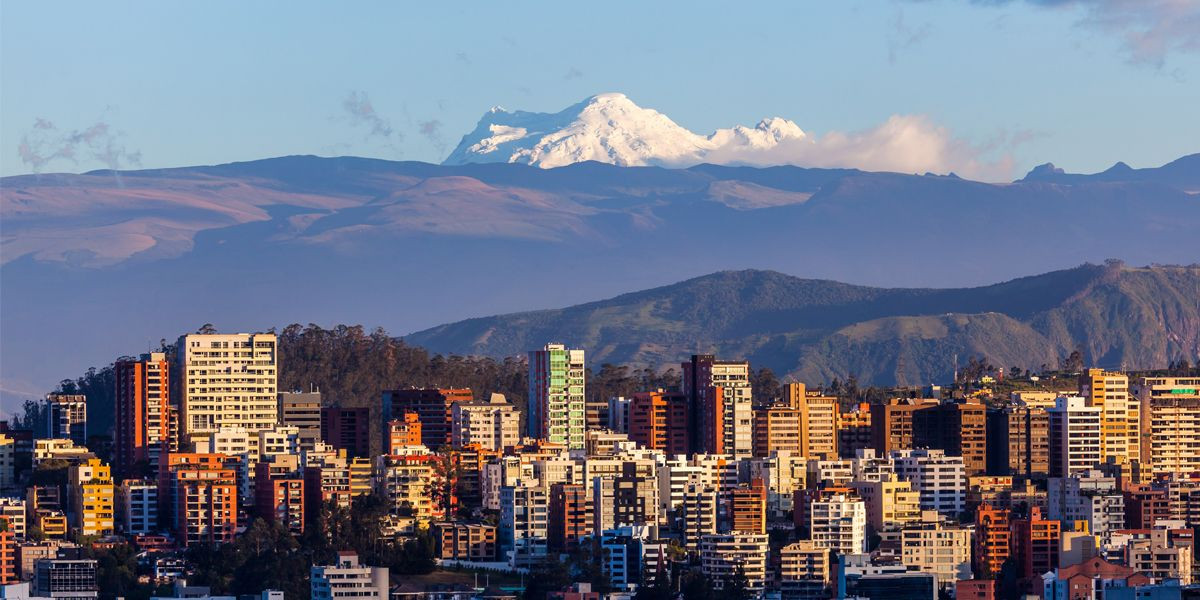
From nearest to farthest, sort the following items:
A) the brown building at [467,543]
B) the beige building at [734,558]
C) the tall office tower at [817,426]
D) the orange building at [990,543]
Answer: the beige building at [734,558] < the orange building at [990,543] < the brown building at [467,543] < the tall office tower at [817,426]

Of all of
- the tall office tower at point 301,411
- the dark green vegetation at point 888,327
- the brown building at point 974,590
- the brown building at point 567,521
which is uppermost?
the dark green vegetation at point 888,327

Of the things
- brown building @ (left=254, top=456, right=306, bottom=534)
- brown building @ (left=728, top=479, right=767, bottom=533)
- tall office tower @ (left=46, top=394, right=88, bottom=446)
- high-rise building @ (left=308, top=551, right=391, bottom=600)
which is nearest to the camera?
high-rise building @ (left=308, top=551, right=391, bottom=600)

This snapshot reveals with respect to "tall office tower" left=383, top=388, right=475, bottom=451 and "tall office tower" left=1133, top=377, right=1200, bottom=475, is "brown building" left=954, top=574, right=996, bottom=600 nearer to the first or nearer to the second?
"tall office tower" left=1133, top=377, right=1200, bottom=475

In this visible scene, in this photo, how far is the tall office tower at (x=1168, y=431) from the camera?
8962cm

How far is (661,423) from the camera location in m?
87.8

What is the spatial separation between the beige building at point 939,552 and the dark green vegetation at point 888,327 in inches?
3737

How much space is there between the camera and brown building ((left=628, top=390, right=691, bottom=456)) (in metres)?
87.0

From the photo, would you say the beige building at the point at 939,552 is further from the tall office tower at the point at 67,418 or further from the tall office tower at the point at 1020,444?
the tall office tower at the point at 67,418

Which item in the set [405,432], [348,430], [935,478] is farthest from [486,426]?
[935,478]

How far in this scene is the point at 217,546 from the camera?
69688 millimetres

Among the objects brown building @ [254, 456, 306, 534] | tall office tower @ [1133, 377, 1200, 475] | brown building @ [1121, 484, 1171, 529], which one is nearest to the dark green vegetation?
tall office tower @ [1133, 377, 1200, 475]

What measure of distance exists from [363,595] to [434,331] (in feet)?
429

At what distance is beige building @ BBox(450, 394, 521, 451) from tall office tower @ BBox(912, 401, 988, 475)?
1133cm

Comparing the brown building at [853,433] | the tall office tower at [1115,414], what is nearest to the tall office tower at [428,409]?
the brown building at [853,433]
